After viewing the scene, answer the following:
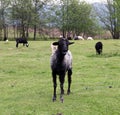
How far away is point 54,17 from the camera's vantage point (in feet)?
308

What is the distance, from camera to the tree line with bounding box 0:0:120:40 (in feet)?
279

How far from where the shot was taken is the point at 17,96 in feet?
44.7

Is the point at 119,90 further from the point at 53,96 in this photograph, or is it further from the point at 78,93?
the point at 53,96

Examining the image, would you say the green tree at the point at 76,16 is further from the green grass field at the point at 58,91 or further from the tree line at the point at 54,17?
the green grass field at the point at 58,91

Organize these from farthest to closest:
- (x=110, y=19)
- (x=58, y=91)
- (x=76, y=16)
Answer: (x=110, y=19) < (x=76, y=16) < (x=58, y=91)

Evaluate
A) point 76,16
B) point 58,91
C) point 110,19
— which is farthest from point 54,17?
point 58,91

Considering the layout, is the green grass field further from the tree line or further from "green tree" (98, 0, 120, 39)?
"green tree" (98, 0, 120, 39)

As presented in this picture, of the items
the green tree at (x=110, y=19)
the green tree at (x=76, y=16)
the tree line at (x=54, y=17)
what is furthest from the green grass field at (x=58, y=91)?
the green tree at (x=110, y=19)

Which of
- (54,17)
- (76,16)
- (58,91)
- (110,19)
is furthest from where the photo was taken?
(110,19)

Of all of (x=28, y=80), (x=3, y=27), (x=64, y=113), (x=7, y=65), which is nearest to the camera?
(x=64, y=113)

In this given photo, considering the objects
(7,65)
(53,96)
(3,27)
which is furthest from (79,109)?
(3,27)

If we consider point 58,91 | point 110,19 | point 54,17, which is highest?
point 54,17

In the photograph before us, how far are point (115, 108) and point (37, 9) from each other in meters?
78.2

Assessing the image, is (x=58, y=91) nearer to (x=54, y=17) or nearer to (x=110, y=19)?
(x=54, y=17)
